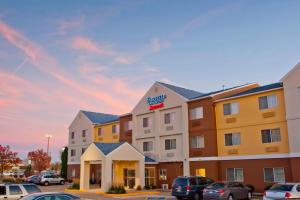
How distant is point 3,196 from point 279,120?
21.6 meters

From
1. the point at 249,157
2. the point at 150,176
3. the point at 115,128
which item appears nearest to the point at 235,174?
the point at 249,157

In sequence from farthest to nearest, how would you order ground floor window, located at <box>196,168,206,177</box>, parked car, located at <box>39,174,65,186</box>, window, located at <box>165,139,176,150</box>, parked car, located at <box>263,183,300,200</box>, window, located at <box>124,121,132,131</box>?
parked car, located at <box>39,174,65,186</box>
window, located at <box>124,121,132,131</box>
window, located at <box>165,139,176,150</box>
ground floor window, located at <box>196,168,206,177</box>
parked car, located at <box>263,183,300,200</box>

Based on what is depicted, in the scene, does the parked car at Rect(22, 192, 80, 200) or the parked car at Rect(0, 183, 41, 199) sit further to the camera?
the parked car at Rect(0, 183, 41, 199)

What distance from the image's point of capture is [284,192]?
712 inches

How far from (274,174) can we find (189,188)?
796 centimetres

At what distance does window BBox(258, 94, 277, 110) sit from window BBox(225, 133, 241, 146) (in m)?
3.47

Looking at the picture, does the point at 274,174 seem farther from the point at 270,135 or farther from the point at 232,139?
the point at 232,139

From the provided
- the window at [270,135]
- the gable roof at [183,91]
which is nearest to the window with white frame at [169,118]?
the gable roof at [183,91]

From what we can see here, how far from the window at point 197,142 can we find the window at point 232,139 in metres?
2.72

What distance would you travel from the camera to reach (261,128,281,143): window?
2875cm

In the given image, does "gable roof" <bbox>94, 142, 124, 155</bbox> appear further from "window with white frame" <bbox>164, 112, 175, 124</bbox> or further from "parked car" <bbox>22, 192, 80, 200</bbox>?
"parked car" <bbox>22, 192, 80, 200</bbox>

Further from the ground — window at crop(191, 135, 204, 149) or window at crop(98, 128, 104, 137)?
window at crop(98, 128, 104, 137)

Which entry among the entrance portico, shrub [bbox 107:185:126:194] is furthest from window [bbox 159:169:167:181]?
shrub [bbox 107:185:126:194]

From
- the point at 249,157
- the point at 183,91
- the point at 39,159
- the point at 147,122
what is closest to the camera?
the point at 249,157
